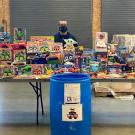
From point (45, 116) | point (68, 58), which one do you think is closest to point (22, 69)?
point (68, 58)

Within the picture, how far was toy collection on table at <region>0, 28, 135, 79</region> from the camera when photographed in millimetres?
5309

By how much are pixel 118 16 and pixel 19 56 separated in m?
6.49

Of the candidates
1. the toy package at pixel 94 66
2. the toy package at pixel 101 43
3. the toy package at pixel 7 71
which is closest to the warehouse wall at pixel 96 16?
the toy package at pixel 101 43

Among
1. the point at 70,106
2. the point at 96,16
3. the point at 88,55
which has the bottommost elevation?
the point at 70,106

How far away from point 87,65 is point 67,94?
50.4 inches

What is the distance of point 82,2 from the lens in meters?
11.3

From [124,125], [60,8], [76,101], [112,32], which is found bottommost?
[124,125]

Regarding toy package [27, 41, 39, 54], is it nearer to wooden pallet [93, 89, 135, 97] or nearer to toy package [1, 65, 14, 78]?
toy package [1, 65, 14, 78]

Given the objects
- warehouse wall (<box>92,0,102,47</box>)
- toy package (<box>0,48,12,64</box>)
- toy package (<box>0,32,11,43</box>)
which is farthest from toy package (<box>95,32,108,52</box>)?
→ warehouse wall (<box>92,0,102,47</box>)

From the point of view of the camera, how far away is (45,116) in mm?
5797

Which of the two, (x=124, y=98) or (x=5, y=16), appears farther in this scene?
(x=5, y=16)

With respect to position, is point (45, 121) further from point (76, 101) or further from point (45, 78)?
point (76, 101)

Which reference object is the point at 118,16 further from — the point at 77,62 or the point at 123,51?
the point at 77,62

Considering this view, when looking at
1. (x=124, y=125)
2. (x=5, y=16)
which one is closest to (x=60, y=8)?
(x=5, y=16)
